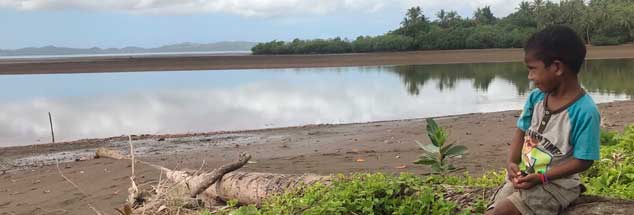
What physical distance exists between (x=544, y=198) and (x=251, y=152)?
8.49 metres

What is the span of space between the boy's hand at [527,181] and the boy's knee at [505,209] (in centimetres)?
11

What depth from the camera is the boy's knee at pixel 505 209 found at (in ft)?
9.45

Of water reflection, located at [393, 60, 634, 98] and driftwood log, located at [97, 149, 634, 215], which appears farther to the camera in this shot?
water reflection, located at [393, 60, 634, 98]

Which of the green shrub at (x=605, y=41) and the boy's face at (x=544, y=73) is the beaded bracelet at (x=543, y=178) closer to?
the boy's face at (x=544, y=73)

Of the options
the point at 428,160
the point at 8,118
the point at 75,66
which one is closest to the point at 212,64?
the point at 75,66

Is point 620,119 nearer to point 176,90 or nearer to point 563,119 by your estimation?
point 563,119

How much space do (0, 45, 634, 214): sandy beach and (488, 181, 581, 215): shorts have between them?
3839mm

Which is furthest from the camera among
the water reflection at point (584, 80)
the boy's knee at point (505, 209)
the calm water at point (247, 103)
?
the water reflection at point (584, 80)

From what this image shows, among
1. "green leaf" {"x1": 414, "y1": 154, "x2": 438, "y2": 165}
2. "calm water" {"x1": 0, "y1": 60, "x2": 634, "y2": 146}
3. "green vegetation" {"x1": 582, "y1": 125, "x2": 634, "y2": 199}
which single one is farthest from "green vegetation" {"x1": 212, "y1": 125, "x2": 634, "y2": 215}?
"calm water" {"x1": 0, "y1": 60, "x2": 634, "y2": 146}

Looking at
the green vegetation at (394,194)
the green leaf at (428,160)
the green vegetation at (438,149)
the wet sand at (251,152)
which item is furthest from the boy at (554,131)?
the wet sand at (251,152)

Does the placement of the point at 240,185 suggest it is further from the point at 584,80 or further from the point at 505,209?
the point at 584,80

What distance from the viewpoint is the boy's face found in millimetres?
2723

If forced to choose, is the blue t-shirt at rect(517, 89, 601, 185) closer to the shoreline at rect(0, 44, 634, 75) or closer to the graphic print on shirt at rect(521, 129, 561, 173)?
the graphic print on shirt at rect(521, 129, 561, 173)

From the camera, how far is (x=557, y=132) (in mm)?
2773
